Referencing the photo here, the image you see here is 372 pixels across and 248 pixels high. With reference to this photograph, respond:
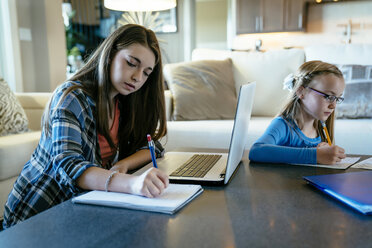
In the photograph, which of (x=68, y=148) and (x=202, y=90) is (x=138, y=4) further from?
(x=68, y=148)

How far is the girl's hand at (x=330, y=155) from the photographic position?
100 centimetres

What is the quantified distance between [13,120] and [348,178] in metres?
1.87

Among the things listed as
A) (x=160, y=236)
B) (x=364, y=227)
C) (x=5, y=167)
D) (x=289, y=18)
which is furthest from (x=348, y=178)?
(x=289, y=18)

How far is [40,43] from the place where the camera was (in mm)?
3254

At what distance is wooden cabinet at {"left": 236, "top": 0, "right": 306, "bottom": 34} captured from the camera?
5.68 metres

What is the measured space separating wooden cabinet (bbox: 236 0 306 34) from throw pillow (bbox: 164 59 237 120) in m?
3.60

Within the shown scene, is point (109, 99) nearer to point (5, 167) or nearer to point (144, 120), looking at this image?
point (144, 120)

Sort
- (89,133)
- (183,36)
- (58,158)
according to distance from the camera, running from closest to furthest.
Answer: (58,158), (89,133), (183,36)

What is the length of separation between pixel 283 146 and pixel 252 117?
1420 millimetres

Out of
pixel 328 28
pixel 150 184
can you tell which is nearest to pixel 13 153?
pixel 150 184

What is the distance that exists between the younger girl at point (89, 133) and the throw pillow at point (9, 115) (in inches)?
44.8

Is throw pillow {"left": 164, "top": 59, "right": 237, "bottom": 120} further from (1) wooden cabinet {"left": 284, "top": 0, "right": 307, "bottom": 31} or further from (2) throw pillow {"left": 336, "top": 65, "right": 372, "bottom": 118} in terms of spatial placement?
(1) wooden cabinet {"left": 284, "top": 0, "right": 307, "bottom": 31}

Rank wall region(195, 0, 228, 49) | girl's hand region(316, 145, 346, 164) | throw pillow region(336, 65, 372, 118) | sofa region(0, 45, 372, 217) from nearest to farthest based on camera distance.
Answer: girl's hand region(316, 145, 346, 164) < sofa region(0, 45, 372, 217) < throw pillow region(336, 65, 372, 118) < wall region(195, 0, 228, 49)

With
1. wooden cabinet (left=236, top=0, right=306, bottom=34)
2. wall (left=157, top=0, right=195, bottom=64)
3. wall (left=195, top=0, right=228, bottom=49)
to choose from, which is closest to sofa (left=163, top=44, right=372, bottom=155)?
wall (left=157, top=0, right=195, bottom=64)
